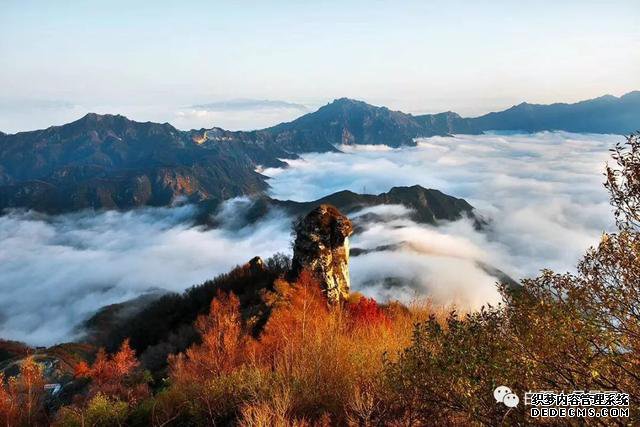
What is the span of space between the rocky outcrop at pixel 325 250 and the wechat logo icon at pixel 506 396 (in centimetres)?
3205

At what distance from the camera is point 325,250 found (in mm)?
Answer: 41188

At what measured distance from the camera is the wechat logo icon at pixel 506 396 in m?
7.94

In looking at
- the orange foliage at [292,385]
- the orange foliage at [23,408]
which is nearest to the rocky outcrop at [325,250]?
the orange foliage at [292,385]

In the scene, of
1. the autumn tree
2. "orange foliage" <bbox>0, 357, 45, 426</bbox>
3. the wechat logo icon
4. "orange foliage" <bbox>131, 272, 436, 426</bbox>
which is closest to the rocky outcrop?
"orange foliage" <bbox>131, 272, 436, 426</bbox>

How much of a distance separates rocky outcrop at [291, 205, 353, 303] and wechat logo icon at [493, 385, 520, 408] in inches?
1262

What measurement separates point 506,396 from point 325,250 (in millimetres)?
33261

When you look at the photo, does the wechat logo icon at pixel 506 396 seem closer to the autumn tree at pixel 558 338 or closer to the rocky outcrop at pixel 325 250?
the autumn tree at pixel 558 338

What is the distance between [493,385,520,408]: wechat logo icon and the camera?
794cm

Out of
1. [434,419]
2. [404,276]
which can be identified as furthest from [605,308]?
[404,276]

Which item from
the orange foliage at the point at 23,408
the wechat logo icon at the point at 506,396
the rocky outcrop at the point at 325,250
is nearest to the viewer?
the wechat logo icon at the point at 506,396

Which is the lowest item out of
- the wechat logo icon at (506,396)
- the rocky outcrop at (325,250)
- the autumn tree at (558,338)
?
the rocky outcrop at (325,250)

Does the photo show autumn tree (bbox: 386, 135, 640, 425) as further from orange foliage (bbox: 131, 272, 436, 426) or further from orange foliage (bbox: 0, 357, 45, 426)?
orange foliage (bbox: 0, 357, 45, 426)

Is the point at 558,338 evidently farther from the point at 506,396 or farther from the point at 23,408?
the point at 23,408

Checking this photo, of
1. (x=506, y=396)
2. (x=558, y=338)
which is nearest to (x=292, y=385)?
(x=506, y=396)
